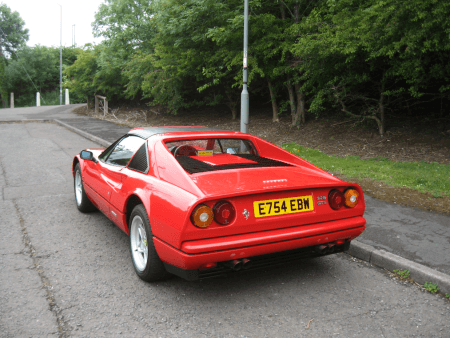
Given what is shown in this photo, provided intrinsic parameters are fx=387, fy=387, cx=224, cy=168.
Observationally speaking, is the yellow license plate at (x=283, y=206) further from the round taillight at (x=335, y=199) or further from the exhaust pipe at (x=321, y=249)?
the exhaust pipe at (x=321, y=249)

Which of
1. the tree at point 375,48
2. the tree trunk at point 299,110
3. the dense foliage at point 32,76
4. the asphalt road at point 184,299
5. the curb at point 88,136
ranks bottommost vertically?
the asphalt road at point 184,299

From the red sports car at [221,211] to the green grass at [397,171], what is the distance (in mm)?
3857

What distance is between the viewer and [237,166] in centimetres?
352

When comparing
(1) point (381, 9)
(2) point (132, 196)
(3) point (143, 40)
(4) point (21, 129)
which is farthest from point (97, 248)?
(3) point (143, 40)

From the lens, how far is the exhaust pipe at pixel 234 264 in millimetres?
2879

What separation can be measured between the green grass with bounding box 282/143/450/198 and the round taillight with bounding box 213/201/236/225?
184 inches

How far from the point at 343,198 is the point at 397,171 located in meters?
5.56

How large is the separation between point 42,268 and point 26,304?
0.70 m

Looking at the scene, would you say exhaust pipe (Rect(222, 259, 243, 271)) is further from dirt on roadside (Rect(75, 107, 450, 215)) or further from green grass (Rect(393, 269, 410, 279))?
dirt on roadside (Rect(75, 107, 450, 215))

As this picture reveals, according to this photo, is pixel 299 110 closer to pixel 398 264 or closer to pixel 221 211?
pixel 398 264

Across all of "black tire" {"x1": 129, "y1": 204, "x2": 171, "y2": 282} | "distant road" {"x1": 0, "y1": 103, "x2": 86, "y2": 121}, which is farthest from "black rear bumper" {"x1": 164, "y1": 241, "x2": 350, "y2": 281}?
"distant road" {"x1": 0, "y1": 103, "x2": 86, "y2": 121}

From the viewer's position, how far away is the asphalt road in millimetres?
2697

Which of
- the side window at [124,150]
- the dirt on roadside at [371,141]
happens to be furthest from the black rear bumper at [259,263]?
the dirt on roadside at [371,141]

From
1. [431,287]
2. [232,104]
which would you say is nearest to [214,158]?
[431,287]
